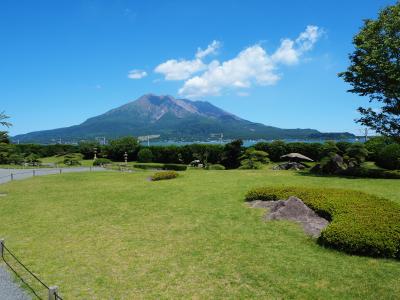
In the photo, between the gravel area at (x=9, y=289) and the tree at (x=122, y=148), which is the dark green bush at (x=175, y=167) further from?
the gravel area at (x=9, y=289)

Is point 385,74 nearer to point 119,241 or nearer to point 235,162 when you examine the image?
point 119,241

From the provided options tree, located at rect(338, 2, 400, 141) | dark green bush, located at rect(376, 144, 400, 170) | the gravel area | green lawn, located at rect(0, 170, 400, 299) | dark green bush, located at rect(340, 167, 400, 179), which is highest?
tree, located at rect(338, 2, 400, 141)

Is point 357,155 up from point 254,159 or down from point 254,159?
up

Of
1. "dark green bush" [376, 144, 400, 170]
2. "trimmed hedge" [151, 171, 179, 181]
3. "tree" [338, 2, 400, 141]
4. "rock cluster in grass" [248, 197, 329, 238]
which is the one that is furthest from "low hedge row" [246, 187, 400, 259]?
"dark green bush" [376, 144, 400, 170]

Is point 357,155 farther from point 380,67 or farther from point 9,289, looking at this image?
point 9,289

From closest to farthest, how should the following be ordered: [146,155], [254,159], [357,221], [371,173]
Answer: [357,221], [371,173], [254,159], [146,155]

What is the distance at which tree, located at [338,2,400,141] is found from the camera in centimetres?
1630

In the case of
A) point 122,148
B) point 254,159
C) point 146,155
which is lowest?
point 254,159

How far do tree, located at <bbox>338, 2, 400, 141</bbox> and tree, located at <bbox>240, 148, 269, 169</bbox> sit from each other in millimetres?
13341

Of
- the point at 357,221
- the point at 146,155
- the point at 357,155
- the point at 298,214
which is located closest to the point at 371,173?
the point at 357,155

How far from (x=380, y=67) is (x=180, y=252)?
45.6 ft

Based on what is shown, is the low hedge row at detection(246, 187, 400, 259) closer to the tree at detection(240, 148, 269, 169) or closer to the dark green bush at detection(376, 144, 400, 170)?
the dark green bush at detection(376, 144, 400, 170)

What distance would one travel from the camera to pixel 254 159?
33.5 metres

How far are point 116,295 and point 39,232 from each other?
6.17m
